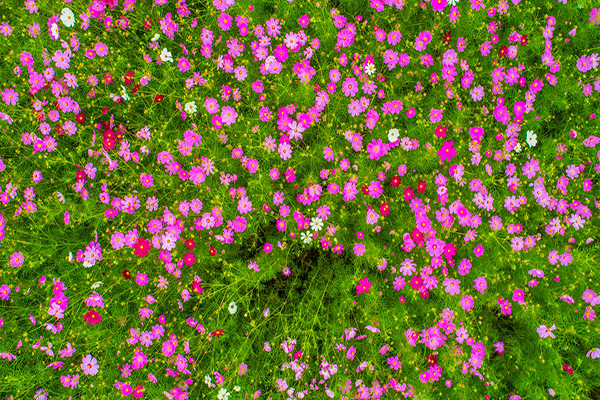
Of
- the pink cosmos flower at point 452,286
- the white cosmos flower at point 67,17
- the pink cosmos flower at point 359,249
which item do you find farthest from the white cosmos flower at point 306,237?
the white cosmos flower at point 67,17

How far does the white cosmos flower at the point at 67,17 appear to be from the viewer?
3121 millimetres

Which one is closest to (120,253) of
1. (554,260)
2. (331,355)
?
(331,355)

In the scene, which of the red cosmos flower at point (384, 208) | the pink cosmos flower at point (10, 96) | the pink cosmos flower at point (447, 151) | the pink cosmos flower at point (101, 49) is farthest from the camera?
the pink cosmos flower at point (10, 96)

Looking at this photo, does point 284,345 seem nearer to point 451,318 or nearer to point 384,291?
point 384,291

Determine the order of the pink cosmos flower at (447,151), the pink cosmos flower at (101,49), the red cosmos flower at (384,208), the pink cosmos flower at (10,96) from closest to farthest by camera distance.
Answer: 1. the red cosmos flower at (384,208)
2. the pink cosmos flower at (447,151)
3. the pink cosmos flower at (101,49)
4. the pink cosmos flower at (10,96)

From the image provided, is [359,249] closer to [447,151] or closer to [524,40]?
[447,151]

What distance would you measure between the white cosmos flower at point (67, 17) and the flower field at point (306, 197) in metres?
0.02

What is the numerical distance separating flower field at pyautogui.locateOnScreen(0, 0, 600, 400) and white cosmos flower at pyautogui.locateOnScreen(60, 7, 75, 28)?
19 millimetres

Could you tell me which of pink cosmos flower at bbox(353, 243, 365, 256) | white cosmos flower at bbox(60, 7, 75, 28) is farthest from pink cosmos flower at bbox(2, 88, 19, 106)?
pink cosmos flower at bbox(353, 243, 365, 256)

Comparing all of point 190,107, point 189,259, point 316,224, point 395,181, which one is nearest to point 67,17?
point 190,107

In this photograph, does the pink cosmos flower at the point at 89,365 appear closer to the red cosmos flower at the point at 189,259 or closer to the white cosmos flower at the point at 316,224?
the red cosmos flower at the point at 189,259

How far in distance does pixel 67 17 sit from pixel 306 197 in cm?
264

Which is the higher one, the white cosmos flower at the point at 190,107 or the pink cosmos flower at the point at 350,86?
the pink cosmos flower at the point at 350,86

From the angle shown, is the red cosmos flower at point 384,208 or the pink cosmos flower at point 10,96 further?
the pink cosmos flower at point 10,96
